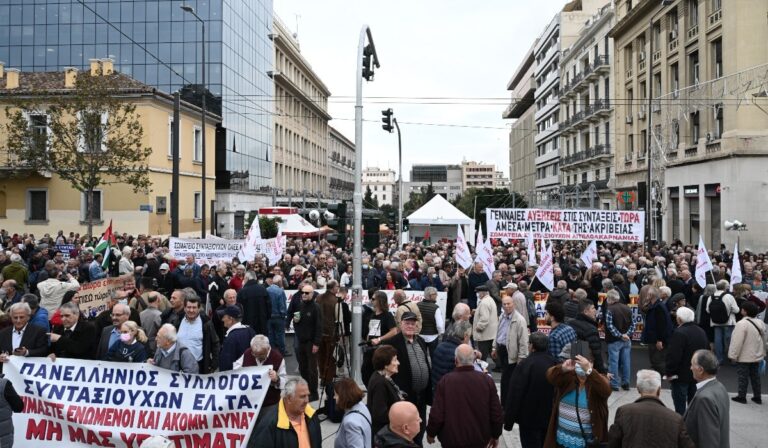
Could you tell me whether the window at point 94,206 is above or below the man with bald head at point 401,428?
above

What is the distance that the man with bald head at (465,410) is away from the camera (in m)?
5.79

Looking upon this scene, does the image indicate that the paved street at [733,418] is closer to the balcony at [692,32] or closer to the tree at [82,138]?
the tree at [82,138]

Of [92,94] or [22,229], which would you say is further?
[22,229]

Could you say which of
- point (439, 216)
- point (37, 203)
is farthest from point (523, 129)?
point (37, 203)

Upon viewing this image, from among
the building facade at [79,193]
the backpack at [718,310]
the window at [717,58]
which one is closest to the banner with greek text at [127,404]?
the backpack at [718,310]

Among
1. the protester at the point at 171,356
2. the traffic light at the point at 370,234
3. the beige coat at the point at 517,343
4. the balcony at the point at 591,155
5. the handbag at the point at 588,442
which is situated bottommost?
the handbag at the point at 588,442

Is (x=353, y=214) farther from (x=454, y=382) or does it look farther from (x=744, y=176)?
(x=744, y=176)

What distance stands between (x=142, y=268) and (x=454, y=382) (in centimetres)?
1091

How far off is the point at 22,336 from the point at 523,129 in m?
92.5

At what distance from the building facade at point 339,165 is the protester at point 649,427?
85053 millimetres

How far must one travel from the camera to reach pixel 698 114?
35.9m

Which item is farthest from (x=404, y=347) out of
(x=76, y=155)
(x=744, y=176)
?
(x=744, y=176)

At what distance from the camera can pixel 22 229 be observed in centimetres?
3481

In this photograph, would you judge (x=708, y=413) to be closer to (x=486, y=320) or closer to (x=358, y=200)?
(x=486, y=320)
